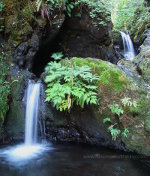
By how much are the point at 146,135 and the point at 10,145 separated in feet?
12.2

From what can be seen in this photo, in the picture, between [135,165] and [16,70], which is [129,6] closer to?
[16,70]

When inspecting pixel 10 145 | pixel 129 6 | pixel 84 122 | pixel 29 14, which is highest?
pixel 129 6

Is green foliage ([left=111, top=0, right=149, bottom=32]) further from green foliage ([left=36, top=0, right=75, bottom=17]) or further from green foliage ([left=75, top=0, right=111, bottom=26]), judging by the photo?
green foliage ([left=36, top=0, right=75, bottom=17])

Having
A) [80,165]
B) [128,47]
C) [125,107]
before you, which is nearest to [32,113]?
[80,165]

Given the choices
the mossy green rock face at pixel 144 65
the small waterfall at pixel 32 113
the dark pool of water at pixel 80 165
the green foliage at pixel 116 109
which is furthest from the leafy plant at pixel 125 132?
the small waterfall at pixel 32 113

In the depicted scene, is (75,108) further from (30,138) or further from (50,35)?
(50,35)

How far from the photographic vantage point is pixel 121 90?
17.3 ft

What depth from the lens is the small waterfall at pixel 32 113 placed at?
6020 mm

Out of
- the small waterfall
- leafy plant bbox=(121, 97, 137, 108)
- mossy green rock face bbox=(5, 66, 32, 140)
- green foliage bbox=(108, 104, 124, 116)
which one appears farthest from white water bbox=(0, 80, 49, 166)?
leafy plant bbox=(121, 97, 137, 108)

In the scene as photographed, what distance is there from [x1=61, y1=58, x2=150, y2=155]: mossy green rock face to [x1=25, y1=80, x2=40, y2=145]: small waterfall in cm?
184

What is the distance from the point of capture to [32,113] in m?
6.14

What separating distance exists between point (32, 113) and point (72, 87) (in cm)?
175

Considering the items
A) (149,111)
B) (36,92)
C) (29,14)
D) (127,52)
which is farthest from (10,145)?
(127,52)

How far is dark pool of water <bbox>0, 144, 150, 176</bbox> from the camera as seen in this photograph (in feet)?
14.2
